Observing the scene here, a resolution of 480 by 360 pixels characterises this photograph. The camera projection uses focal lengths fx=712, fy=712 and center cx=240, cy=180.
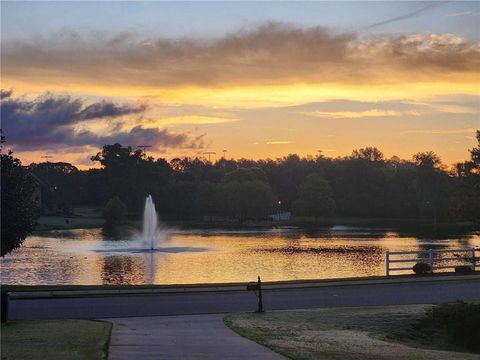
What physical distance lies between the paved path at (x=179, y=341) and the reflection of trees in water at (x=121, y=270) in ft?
68.6

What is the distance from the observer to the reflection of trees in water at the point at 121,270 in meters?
43.4

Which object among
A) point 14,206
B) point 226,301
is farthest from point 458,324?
point 14,206

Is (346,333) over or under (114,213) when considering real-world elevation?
under

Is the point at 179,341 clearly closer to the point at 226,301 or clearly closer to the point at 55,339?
the point at 55,339

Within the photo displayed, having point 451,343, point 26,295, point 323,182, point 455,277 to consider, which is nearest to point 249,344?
point 451,343

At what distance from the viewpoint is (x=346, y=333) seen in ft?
65.0

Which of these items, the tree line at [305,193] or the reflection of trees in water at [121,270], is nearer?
the reflection of trees in water at [121,270]

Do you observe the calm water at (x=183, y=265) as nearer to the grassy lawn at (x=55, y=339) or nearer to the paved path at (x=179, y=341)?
the paved path at (x=179, y=341)

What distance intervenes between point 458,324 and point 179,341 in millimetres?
10056

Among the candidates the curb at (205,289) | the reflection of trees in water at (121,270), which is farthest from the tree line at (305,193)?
the curb at (205,289)

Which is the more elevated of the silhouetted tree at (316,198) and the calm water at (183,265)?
the silhouetted tree at (316,198)

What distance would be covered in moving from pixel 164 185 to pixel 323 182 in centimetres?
4784

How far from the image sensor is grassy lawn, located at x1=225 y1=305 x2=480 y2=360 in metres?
16.7

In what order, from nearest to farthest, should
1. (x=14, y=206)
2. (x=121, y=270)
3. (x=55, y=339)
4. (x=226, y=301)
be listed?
1. (x=55, y=339)
2. (x=226, y=301)
3. (x=14, y=206)
4. (x=121, y=270)
